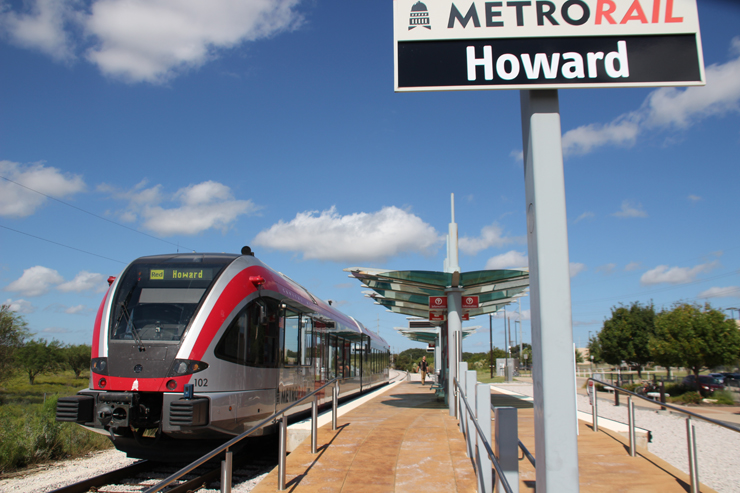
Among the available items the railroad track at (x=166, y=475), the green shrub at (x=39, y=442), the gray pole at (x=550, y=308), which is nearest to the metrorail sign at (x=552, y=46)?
the gray pole at (x=550, y=308)

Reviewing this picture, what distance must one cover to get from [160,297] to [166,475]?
2.61 meters

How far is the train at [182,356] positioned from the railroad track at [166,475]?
381 mm

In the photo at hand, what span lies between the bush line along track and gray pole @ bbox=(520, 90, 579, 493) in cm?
454

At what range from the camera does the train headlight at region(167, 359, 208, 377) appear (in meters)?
7.54

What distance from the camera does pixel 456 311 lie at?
14.8m

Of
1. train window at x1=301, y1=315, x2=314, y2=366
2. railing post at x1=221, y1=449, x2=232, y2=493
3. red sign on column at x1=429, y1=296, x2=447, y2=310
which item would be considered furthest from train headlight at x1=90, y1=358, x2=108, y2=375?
red sign on column at x1=429, y1=296, x2=447, y2=310

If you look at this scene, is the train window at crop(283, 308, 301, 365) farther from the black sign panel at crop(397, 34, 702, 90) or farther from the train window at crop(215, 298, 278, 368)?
the black sign panel at crop(397, 34, 702, 90)

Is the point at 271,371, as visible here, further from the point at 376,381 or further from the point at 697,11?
the point at 376,381

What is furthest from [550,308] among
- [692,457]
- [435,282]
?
[435,282]

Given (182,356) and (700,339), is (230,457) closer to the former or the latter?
(182,356)

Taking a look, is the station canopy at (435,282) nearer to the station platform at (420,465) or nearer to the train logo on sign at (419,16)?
the station platform at (420,465)

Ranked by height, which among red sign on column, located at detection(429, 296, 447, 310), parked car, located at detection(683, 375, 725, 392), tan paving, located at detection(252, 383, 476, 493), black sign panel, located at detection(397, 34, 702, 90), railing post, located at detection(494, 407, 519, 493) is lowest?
parked car, located at detection(683, 375, 725, 392)

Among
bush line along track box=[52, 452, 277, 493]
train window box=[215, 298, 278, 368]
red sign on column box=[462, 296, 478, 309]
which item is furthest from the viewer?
red sign on column box=[462, 296, 478, 309]

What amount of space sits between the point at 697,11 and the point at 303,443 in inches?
286
